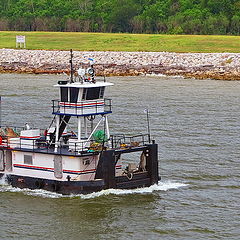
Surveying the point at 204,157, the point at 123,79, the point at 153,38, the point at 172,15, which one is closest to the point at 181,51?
the point at 153,38

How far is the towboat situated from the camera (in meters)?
30.9

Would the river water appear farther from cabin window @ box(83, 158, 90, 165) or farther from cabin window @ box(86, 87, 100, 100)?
cabin window @ box(86, 87, 100, 100)

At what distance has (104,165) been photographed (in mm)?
30719

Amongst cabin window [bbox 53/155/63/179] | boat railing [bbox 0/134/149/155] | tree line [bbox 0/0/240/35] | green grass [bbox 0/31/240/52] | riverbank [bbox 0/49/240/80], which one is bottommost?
cabin window [bbox 53/155/63/179]

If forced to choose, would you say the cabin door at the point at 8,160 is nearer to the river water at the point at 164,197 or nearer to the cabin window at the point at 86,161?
the river water at the point at 164,197

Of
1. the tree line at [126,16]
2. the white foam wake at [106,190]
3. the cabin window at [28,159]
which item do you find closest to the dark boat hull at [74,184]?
the white foam wake at [106,190]

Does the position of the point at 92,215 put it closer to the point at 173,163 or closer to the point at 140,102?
the point at 173,163

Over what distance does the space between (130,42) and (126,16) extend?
91.3ft

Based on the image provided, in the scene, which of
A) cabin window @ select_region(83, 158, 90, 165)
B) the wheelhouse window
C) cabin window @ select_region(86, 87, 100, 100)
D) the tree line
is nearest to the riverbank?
the tree line

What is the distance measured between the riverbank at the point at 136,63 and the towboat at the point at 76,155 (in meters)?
42.5

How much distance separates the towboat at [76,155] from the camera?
101 feet

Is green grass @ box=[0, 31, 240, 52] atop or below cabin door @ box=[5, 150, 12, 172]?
atop

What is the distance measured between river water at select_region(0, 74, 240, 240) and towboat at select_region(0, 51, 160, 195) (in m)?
0.40

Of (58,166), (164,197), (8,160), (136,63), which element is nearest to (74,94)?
(58,166)
